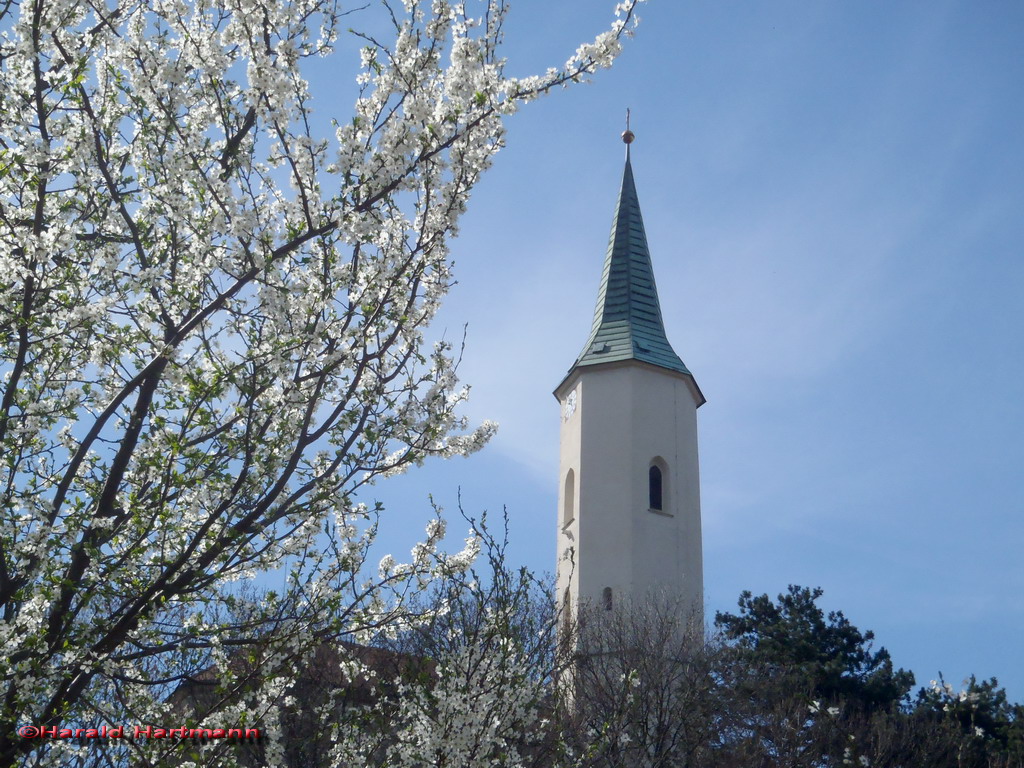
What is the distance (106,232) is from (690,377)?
84.7 ft

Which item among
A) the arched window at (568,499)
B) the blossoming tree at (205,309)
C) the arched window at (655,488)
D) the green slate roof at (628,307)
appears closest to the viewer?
the blossoming tree at (205,309)

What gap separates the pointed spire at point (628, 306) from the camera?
3212 cm

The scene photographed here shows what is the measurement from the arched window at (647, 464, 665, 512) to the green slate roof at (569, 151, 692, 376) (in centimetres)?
304

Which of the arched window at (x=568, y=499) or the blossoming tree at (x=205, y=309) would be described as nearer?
the blossoming tree at (x=205, y=309)

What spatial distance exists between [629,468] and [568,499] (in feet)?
6.73

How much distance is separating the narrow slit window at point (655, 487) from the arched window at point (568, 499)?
6.60 feet

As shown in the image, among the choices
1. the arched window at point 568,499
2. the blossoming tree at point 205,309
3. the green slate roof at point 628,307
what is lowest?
the blossoming tree at point 205,309

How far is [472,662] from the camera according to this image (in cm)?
901

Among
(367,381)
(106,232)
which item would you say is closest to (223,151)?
(106,232)

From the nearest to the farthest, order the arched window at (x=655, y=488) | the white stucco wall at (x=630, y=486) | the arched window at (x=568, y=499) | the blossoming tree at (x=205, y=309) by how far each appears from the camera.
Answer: the blossoming tree at (x=205, y=309)
the white stucco wall at (x=630, y=486)
the arched window at (x=655, y=488)
the arched window at (x=568, y=499)

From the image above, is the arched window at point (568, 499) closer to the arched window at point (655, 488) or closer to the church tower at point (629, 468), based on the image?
the church tower at point (629, 468)

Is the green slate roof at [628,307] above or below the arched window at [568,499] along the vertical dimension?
above

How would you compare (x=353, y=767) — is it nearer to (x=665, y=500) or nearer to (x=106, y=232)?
(x=106, y=232)

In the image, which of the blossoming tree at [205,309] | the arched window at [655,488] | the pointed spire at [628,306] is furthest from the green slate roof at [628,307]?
the blossoming tree at [205,309]
